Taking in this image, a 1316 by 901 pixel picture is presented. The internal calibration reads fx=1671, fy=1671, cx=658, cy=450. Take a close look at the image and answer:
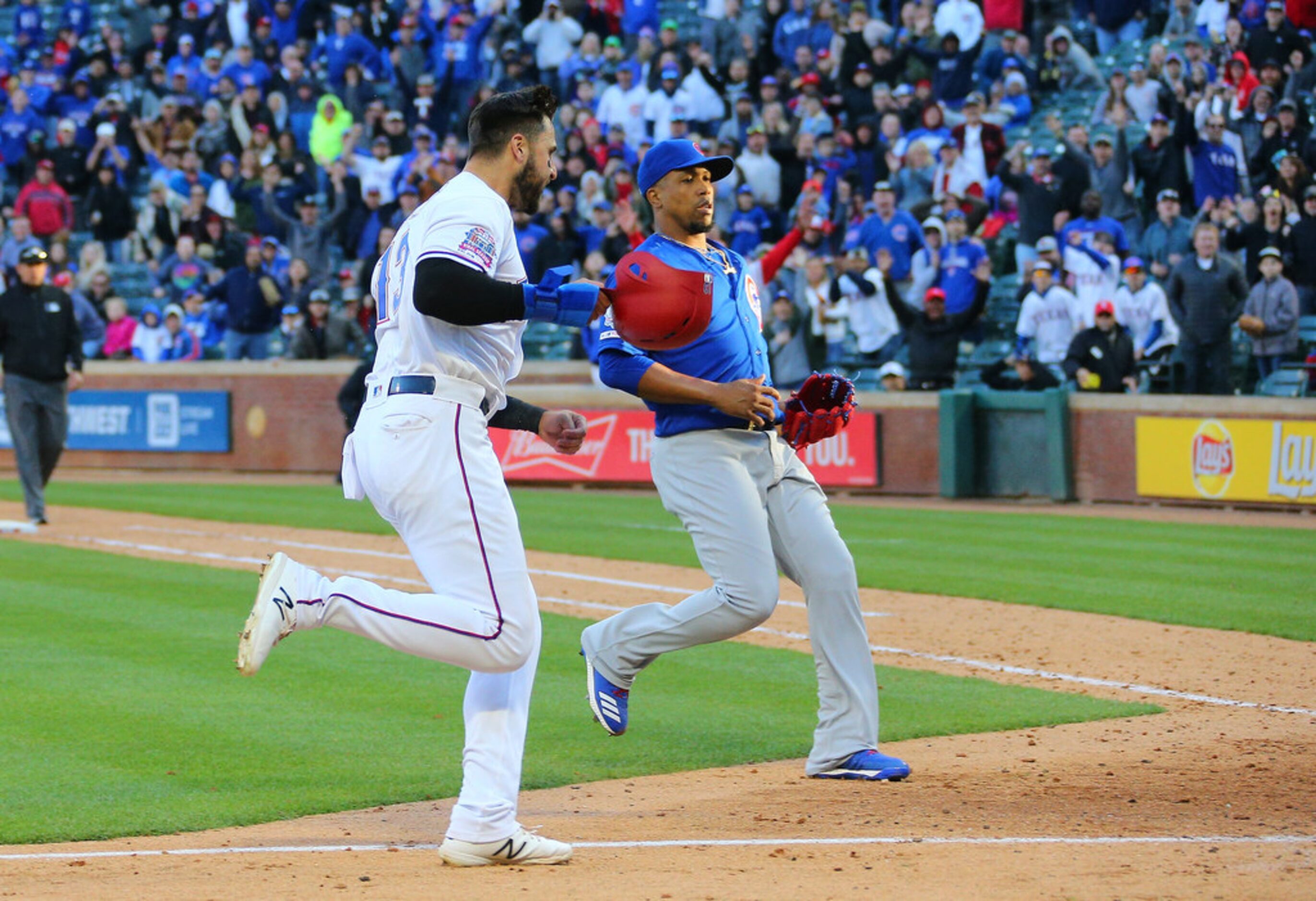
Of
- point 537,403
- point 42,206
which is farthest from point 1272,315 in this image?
point 42,206

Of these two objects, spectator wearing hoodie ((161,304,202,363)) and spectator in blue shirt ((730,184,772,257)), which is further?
spectator wearing hoodie ((161,304,202,363))

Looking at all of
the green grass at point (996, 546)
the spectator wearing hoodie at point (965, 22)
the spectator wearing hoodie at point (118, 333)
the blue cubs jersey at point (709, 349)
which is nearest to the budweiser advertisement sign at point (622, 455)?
the green grass at point (996, 546)

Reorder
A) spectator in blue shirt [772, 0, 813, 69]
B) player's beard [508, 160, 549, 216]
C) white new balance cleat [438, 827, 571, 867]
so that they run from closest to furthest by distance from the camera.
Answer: white new balance cleat [438, 827, 571, 867]
player's beard [508, 160, 549, 216]
spectator in blue shirt [772, 0, 813, 69]

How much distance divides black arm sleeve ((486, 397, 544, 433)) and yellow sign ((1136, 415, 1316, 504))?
12.9m

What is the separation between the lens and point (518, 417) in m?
5.34

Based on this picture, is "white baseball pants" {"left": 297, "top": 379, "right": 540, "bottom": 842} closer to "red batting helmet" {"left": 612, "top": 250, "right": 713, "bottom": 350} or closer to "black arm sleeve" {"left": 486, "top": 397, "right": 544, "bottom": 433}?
"black arm sleeve" {"left": 486, "top": 397, "right": 544, "bottom": 433}

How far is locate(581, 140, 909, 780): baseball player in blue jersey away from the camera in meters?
6.14

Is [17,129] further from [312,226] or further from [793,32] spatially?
[793,32]

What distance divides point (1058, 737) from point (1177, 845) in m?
1.98

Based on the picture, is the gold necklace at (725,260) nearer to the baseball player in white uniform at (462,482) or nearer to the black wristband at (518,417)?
the black wristband at (518,417)

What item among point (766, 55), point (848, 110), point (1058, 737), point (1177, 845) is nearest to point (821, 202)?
point (848, 110)

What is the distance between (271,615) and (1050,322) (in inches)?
597

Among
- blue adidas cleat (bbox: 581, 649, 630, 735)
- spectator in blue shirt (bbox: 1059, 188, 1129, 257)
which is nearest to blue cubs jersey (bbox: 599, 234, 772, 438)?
blue adidas cleat (bbox: 581, 649, 630, 735)

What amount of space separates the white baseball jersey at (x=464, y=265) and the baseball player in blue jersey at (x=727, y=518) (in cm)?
111
